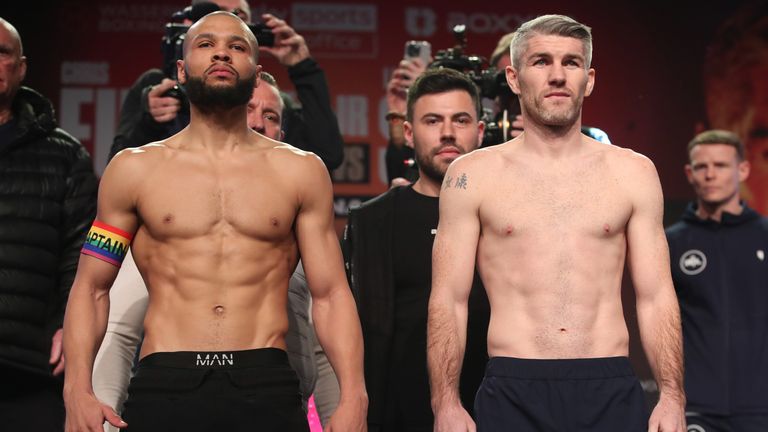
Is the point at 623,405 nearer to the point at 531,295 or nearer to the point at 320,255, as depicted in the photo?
the point at 531,295

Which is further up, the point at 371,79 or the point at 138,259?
the point at 371,79

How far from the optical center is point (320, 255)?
115 inches

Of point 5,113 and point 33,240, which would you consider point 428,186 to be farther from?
point 5,113

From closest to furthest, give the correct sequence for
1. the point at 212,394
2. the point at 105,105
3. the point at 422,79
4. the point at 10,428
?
1. the point at 212,394
2. the point at 10,428
3. the point at 422,79
4. the point at 105,105

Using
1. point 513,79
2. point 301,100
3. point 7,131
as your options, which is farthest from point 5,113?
point 513,79

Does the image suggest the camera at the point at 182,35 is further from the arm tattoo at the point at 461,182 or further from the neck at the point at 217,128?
the arm tattoo at the point at 461,182

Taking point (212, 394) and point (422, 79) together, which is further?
point (422, 79)

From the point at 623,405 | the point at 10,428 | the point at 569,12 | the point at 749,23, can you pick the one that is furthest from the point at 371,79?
the point at 623,405

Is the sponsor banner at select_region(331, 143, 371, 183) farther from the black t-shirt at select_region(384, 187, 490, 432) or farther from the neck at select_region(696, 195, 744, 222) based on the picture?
the black t-shirt at select_region(384, 187, 490, 432)

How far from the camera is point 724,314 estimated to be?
4.83 meters

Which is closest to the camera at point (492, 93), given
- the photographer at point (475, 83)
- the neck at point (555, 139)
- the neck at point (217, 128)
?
the photographer at point (475, 83)

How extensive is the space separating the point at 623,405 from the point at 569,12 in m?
4.41

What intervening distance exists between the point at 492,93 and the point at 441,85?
1.05 ft

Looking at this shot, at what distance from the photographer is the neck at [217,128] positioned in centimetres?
300
